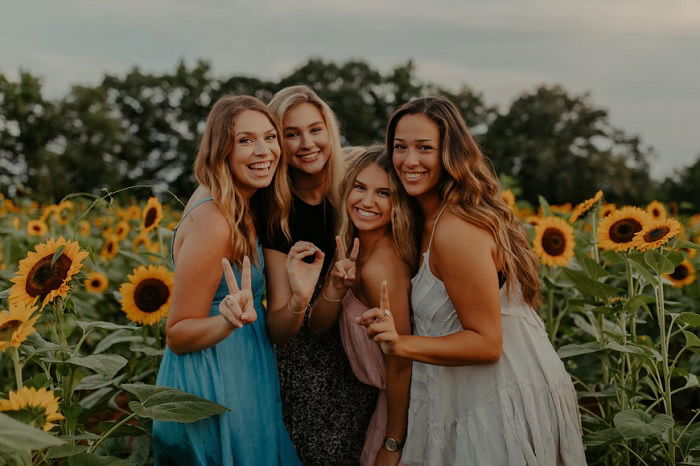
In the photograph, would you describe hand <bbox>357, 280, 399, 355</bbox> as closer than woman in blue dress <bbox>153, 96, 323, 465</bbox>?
Yes

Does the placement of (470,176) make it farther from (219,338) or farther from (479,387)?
(219,338)

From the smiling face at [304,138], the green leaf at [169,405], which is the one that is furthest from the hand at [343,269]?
the green leaf at [169,405]

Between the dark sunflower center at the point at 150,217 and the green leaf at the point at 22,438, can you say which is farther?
the dark sunflower center at the point at 150,217

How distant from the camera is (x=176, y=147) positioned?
133ft

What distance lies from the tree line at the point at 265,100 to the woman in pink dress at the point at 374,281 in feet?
97.6

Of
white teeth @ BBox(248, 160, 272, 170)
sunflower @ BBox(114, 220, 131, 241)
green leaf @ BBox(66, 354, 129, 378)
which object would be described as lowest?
green leaf @ BBox(66, 354, 129, 378)

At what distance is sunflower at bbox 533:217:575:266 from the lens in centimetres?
343

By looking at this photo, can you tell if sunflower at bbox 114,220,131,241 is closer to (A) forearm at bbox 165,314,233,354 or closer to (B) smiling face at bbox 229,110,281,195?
(B) smiling face at bbox 229,110,281,195

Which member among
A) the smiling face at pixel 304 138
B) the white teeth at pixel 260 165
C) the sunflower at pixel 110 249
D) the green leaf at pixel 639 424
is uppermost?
the smiling face at pixel 304 138

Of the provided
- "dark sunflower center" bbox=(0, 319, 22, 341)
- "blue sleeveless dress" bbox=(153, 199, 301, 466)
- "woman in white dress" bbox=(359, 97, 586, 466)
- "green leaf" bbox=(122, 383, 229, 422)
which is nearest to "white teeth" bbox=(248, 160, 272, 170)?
"blue sleeveless dress" bbox=(153, 199, 301, 466)

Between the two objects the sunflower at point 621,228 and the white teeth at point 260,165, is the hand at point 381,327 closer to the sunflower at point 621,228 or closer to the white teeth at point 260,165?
the white teeth at point 260,165

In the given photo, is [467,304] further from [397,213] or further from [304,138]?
[304,138]

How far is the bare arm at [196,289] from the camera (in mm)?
2434

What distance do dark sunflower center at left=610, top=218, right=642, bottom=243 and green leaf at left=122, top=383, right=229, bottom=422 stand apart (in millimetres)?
1869
